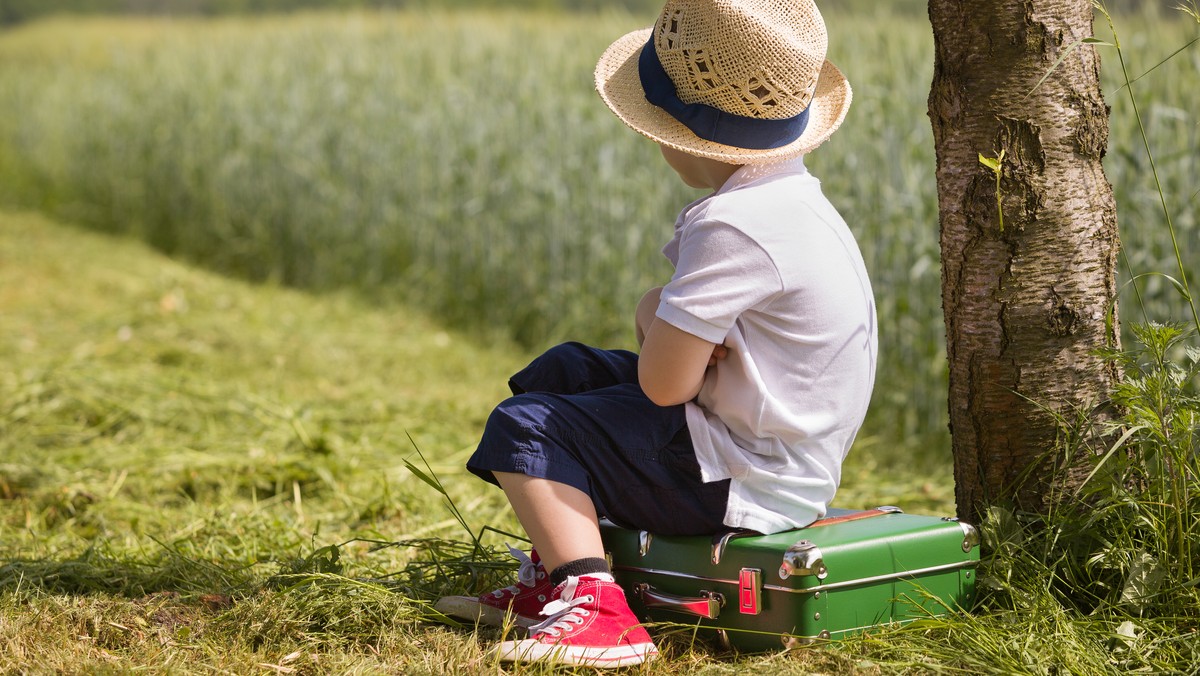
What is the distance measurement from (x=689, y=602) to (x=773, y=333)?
48cm

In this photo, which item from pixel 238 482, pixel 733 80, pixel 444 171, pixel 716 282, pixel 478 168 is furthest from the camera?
pixel 444 171

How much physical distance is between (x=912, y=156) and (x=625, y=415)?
9.55ft

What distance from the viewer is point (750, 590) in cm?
187

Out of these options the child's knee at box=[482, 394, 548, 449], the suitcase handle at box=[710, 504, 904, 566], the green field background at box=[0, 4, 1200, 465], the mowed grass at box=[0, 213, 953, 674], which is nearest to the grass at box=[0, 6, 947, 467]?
the green field background at box=[0, 4, 1200, 465]

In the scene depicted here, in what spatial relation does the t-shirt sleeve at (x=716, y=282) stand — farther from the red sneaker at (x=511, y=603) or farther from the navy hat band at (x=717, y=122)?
the red sneaker at (x=511, y=603)

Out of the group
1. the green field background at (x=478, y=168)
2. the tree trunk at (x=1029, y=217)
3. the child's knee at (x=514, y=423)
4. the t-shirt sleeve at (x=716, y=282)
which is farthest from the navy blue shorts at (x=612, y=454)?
the green field background at (x=478, y=168)

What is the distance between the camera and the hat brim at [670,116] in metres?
1.92

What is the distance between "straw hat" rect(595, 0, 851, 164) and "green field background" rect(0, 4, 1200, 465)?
211 centimetres

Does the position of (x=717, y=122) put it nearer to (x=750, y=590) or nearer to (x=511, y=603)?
(x=750, y=590)

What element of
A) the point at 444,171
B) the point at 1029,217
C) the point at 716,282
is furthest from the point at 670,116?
the point at 444,171

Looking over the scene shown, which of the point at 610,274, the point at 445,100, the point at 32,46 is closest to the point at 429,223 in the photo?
the point at 445,100

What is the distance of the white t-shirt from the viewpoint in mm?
1807

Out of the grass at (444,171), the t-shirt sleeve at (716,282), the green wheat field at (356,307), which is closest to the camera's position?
the t-shirt sleeve at (716,282)

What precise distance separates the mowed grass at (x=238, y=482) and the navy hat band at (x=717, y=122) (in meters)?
0.85
